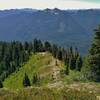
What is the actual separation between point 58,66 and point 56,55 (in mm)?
26491

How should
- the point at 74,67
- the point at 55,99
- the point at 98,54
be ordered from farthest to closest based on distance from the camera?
1. the point at 74,67
2. the point at 98,54
3. the point at 55,99

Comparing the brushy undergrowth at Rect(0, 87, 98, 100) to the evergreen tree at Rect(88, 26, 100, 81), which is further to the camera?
the evergreen tree at Rect(88, 26, 100, 81)

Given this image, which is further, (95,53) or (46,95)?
(95,53)

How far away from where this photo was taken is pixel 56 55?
19000 cm

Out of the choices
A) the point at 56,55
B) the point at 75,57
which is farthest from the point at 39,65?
the point at 75,57

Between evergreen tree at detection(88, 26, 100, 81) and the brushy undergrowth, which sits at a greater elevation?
the brushy undergrowth

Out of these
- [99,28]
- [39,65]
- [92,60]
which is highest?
[99,28]

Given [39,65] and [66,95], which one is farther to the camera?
[39,65]

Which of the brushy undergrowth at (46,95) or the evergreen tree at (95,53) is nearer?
the brushy undergrowth at (46,95)

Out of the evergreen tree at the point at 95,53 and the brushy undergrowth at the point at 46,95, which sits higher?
the brushy undergrowth at the point at 46,95

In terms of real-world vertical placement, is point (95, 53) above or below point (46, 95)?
below

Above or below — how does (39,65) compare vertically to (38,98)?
below

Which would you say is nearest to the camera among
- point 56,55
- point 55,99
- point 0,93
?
point 55,99

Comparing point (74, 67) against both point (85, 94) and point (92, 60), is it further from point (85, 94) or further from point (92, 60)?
point (85, 94)
